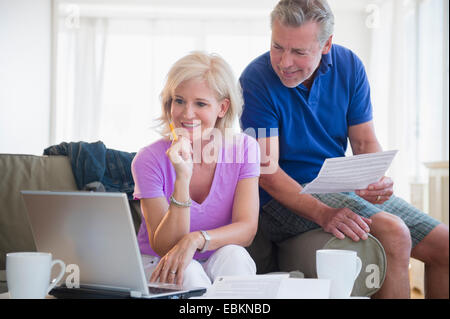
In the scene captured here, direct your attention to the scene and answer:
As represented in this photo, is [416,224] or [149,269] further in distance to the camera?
[416,224]

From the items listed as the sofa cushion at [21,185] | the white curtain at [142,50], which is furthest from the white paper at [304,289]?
the white curtain at [142,50]

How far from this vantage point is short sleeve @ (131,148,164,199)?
1421mm

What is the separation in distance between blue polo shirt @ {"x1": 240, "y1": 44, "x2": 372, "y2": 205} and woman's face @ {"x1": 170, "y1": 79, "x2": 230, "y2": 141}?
0.97 feet

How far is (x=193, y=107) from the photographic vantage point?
4.78 ft

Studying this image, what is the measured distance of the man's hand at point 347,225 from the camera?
1428 millimetres

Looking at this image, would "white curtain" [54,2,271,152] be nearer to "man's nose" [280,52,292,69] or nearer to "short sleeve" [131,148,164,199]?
"man's nose" [280,52,292,69]

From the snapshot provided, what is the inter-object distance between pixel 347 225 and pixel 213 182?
40cm

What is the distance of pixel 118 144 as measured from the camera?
5.61 meters

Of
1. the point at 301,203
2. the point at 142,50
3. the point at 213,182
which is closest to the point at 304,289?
the point at 213,182

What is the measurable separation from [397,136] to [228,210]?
368 centimetres

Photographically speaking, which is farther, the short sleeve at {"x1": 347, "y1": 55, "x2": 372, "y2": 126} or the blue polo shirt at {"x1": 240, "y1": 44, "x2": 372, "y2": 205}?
the short sleeve at {"x1": 347, "y1": 55, "x2": 372, "y2": 126}

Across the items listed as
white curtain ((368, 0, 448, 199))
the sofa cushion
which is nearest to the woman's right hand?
the sofa cushion
